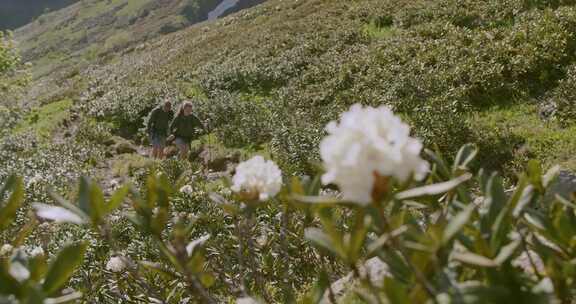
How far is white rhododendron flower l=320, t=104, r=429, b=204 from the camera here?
4.67 ft

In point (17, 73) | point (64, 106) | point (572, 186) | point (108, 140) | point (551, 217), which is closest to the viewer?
point (551, 217)

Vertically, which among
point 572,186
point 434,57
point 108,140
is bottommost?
point 108,140

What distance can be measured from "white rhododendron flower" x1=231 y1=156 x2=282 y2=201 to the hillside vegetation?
0.07m

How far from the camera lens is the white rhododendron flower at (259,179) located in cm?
224

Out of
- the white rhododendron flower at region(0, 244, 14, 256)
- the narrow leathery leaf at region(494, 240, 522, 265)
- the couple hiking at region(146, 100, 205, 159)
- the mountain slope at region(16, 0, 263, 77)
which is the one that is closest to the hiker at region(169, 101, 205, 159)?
the couple hiking at region(146, 100, 205, 159)

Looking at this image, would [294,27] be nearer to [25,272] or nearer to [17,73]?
[17,73]

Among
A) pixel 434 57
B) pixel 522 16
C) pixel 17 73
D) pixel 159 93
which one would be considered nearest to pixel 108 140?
pixel 159 93

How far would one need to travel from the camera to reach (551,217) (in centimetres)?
211

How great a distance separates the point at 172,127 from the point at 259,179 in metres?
10.3

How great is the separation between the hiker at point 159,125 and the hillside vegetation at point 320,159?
101 cm

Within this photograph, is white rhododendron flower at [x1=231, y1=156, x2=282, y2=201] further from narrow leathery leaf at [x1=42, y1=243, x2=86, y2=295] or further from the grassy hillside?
the grassy hillside

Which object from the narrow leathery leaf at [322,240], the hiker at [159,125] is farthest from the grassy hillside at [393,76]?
the narrow leathery leaf at [322,240]

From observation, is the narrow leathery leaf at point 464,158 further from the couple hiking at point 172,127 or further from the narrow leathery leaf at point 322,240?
the couple hiking at point 172,127

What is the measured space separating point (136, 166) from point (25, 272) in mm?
11545
